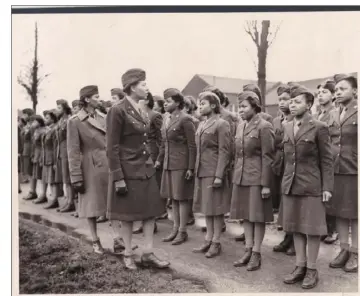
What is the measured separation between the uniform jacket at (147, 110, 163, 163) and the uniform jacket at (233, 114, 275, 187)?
1249 mm

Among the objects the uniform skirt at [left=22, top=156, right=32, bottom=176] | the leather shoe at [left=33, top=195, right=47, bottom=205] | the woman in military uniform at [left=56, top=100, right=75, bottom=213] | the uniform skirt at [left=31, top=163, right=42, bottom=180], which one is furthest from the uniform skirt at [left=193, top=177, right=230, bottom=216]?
the uniform skirt at [left=31, top=163, right=42, bottom=180]

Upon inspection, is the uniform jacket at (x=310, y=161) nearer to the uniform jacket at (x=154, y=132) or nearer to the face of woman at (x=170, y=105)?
the face of woman at (x=170, y=105)

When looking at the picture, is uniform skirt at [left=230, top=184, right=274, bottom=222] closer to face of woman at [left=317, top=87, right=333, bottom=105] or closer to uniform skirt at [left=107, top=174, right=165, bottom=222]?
uniform skirt at [left=107, top=174, right=165, bottom=222]

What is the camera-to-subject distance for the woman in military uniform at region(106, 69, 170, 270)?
12.6 ft

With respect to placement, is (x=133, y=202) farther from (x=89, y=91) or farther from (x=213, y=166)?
(x=89, y=91)

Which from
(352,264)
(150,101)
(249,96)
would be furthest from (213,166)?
(352,264)

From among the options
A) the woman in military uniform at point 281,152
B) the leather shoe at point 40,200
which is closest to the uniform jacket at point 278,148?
the woman in military uniform at point 281,152

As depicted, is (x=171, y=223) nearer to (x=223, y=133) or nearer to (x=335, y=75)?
(x=223, y=133)

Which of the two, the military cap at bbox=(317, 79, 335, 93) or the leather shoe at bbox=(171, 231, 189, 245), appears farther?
the leather shoe at bbox=(171, 231, 189, 245)

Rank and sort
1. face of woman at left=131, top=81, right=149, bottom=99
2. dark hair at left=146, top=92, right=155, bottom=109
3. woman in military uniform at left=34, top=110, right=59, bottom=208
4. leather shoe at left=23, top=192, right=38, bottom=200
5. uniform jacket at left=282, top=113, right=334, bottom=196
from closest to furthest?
uniform jacket at left=282, top=113, right=334, bottom=196
face of woman at left=131, top=81, right=149, bottom=99
dark hair at left=146, top=92, right=155, bottom=109
leather shoe at left=23, top=192, right=38, bottom=200
woman in military uniform at left=34, top=110, right=59, bottom=208

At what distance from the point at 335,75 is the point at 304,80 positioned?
26cm

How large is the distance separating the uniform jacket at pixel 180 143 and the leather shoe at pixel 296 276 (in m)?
1.38

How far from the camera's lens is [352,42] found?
4.06 meters

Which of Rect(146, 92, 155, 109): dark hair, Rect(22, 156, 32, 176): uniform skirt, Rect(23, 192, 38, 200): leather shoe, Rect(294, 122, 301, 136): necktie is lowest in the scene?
Rect(23, 192, 38, 200): leather shoe
